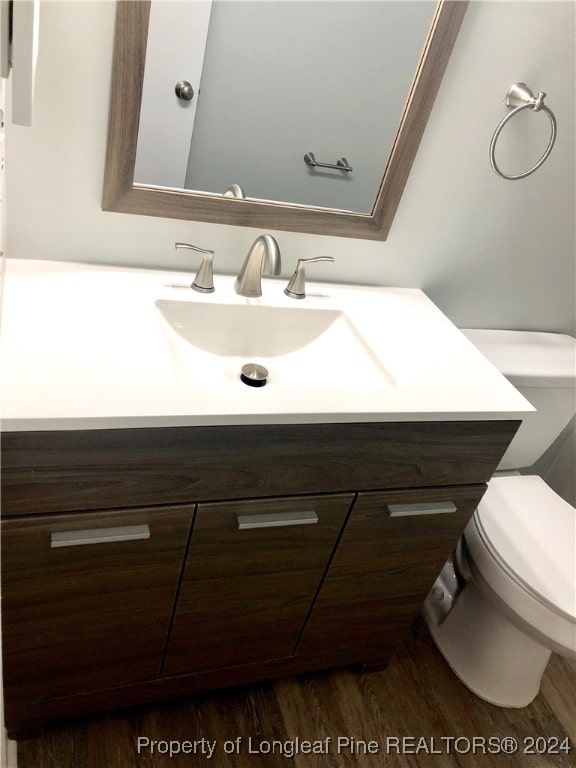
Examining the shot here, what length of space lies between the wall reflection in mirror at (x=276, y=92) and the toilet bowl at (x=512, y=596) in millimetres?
860

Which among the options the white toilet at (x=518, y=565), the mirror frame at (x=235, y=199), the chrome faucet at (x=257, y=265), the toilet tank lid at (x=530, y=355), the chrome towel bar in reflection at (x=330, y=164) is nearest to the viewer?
the mirror frame at (x=235, y=199)

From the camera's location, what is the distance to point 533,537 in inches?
56.8

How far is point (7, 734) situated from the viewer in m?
1.25

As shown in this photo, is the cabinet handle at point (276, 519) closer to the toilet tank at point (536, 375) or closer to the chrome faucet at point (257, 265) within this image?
the chrome faucet at point (257, 265)

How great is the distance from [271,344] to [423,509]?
1.47ft

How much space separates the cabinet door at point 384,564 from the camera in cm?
118

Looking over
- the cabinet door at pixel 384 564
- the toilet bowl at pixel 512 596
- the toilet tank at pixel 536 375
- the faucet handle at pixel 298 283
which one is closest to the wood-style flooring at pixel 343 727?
the toilet bowl at pixel 512 596

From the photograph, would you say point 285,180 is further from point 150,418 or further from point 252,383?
point 150,418

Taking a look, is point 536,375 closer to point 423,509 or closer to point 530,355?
point 530,355

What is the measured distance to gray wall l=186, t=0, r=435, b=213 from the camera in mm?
1125

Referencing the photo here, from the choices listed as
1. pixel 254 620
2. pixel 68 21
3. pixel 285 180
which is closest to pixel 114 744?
pixel 254 620

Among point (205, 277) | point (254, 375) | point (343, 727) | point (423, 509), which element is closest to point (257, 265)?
point (205, 277)

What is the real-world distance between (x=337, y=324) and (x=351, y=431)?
33 cm

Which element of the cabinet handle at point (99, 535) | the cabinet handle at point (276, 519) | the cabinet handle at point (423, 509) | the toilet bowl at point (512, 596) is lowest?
the toilet bowl at point (512, 596)
